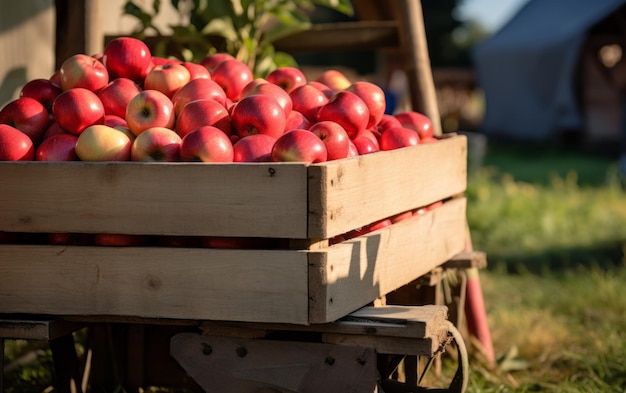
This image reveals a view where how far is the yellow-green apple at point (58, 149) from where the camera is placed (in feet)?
8.60

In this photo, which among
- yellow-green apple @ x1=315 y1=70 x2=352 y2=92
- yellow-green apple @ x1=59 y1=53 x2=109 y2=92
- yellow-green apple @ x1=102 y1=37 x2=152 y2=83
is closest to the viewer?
yellow-green apple @ x1=59 y1=53 x2=109 y2=92

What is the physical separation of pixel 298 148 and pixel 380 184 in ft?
1.04

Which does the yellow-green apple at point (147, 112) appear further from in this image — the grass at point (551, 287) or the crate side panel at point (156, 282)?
the grass at point (551, 287)

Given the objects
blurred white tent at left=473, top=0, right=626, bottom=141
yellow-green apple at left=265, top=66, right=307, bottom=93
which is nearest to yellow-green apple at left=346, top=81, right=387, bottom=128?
yellow-green apple at left=265, top=66, right=307, bottom=93

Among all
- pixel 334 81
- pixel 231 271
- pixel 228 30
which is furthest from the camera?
pixel 228 30

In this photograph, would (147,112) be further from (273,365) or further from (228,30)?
(228,30)

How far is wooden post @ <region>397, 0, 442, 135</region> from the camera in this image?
4.06 meters

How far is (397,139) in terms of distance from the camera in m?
3.02

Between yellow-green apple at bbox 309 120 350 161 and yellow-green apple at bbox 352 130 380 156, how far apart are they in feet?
0.54

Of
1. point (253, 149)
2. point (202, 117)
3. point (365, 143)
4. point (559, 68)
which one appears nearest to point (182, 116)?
point (202, 117)

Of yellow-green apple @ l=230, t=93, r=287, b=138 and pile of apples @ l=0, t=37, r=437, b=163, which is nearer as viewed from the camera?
pile of apples @ l=0, t=37, r=437, b=163

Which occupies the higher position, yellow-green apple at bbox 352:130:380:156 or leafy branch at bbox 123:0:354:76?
leafy branch at bbox 123:0:354:76

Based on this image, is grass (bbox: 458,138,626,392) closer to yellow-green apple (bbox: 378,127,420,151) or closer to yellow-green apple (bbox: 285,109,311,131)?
yellow-green apple (bbox: 378,127,420,151)

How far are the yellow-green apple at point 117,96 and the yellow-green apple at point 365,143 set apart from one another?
69 cm
